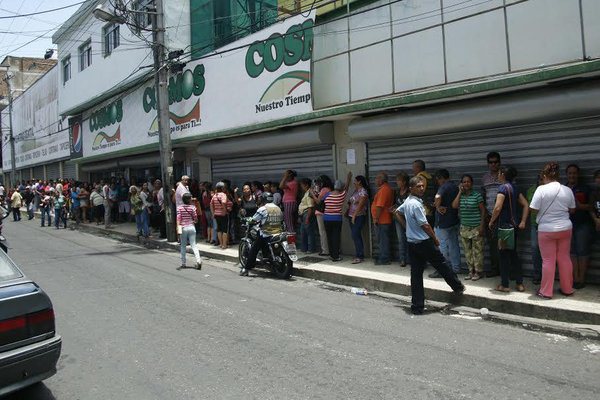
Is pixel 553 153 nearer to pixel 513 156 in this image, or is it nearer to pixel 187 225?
pixel 513 156

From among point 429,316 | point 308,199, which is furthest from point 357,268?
point 429,316

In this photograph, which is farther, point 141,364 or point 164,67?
point 164,67

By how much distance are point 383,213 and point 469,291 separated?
2.67 metres

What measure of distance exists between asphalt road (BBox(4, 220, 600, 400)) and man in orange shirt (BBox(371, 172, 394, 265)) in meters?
1.73

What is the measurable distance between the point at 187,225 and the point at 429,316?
5766 millimetres

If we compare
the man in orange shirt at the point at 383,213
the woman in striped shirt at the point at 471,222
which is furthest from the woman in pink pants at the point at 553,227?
the man in orange shirt at the point at 383,213

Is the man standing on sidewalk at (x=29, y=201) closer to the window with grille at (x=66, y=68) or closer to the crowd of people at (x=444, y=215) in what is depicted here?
the window with grille at (x=66, y=68)

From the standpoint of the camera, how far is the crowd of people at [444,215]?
644 centimetres

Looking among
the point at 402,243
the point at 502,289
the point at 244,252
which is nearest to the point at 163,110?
the point at 244,252

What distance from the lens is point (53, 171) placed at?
32.4m

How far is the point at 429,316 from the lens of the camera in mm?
6418

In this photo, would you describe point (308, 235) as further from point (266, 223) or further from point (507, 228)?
point (507, 228)

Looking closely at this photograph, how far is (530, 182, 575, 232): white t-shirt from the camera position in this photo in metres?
6.26

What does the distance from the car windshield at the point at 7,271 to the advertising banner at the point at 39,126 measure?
84.2 feet
